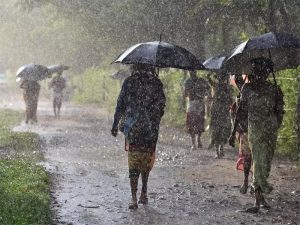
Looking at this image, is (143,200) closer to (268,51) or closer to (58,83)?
(268,51)

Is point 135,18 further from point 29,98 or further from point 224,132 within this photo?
point 224,132

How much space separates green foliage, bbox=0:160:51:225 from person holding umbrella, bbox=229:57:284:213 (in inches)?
111

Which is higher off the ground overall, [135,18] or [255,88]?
[135,18]

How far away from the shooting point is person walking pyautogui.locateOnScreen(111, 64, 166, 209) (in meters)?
7.73

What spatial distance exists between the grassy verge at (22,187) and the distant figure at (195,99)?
390cm

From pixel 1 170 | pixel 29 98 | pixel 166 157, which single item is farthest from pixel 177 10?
pixel 1 170

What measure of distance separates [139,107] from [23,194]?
6.61ft

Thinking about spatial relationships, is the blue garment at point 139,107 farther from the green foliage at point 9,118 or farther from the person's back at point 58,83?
the person's back at point 58,83

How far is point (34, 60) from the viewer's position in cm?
5341

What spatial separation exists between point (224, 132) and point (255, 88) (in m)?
5.43

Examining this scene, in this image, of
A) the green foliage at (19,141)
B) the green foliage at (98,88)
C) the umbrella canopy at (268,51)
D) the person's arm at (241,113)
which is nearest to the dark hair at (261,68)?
the umbrella canopy at (268,51)

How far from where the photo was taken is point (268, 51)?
28.4 feet

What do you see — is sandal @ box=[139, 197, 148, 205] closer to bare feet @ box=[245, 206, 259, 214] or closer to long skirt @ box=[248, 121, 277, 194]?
bare feet @ box=[245, 206, 259, 214]

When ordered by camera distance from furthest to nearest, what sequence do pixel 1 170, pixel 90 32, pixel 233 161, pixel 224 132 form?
pixel 90 32 < pixel 224 132 < pixel 233 161 < pixel 1 170
